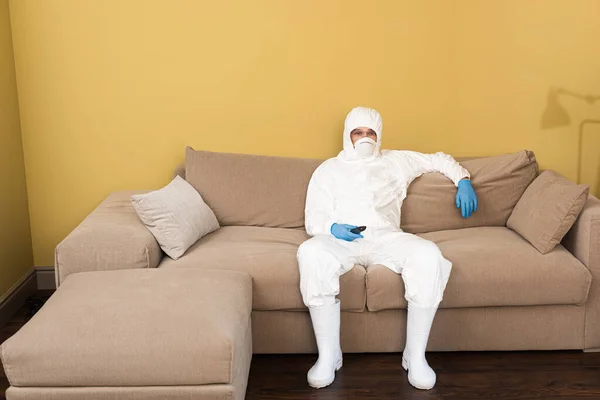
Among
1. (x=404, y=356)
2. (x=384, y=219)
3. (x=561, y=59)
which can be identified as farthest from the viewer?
(x=561, y=59)

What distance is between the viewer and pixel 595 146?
3902mm

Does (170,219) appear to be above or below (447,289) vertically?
above

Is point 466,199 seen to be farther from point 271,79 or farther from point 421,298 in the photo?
point 271,79

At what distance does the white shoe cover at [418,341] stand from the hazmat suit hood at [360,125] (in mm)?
849

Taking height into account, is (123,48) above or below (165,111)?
above

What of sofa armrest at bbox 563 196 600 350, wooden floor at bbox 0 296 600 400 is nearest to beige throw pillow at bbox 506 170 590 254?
sofa armrest at bbox 563 196 600 350

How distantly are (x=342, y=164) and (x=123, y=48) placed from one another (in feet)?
4.24

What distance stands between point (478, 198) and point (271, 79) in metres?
1.21

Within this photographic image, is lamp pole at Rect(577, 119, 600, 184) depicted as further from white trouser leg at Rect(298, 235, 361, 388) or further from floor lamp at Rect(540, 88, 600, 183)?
white trouser leg at Rect(298, 235, 361, 388)

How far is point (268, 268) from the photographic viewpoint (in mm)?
2994

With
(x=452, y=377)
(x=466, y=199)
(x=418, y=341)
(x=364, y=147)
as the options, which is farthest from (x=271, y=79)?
(x=452, y=377)

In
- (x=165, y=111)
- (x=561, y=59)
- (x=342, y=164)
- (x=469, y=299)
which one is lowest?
(x=469, y=299)

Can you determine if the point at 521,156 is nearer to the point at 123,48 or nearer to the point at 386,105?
the point at 386,105

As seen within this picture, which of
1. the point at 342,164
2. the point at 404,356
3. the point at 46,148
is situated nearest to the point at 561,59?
the point at 342,164
